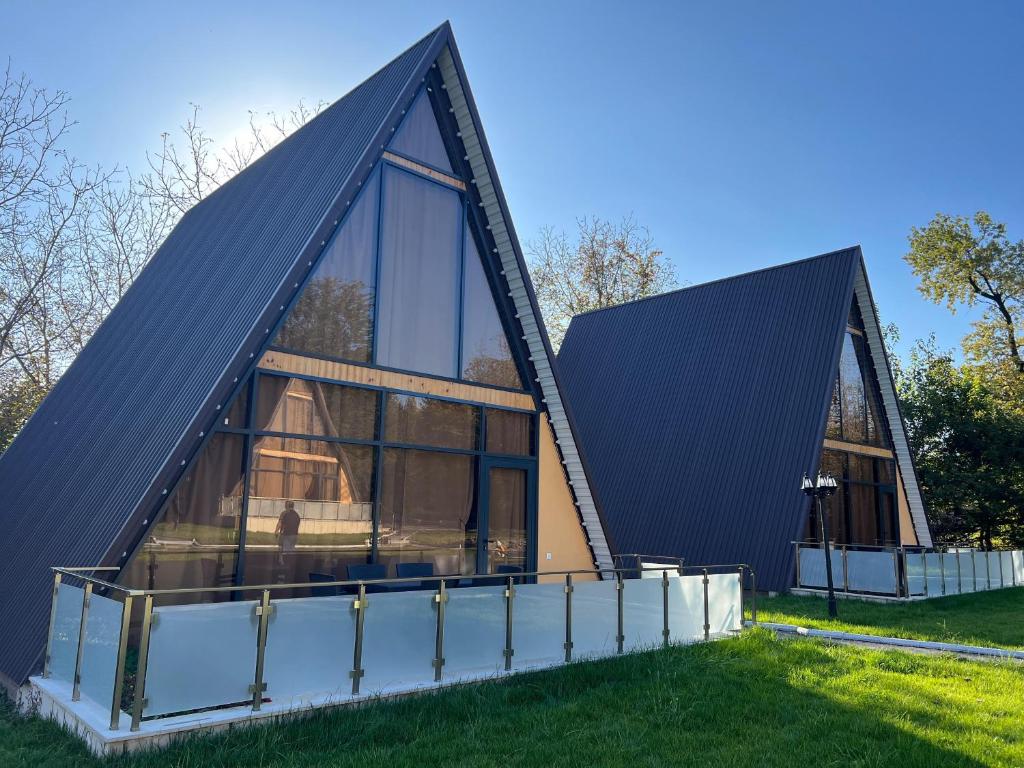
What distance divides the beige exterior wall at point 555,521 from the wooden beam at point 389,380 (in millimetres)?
753

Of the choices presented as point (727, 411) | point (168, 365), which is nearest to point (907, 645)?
point (727, 411)

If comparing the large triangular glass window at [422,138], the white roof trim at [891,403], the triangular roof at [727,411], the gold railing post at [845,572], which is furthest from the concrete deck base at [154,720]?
the white roof trim at [891,403]

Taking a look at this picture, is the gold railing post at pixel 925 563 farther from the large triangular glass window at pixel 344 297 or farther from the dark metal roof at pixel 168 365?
the dark metal roof at pixel 168 365

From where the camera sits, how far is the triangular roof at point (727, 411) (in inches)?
671

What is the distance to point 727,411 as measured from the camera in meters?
18.9

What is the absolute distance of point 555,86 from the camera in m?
19.1

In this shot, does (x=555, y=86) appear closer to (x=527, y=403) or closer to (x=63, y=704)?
(x=527, y=403)

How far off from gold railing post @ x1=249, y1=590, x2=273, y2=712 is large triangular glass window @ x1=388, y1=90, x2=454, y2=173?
6.67m

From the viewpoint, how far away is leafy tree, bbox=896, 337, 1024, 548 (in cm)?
2462

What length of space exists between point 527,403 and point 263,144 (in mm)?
19432

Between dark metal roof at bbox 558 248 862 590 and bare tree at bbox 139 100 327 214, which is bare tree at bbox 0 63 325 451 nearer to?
bare tree at bbox 139 100 327 214

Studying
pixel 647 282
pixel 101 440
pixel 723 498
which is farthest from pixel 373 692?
pixel 647 282

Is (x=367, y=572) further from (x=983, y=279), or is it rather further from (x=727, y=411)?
(x=983, y=279)

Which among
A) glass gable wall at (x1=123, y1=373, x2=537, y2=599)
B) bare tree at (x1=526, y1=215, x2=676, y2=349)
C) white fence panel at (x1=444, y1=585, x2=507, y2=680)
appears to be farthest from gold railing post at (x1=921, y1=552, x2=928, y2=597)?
bare tree at (x1=526, y1=215, x2=676, y2=349)
